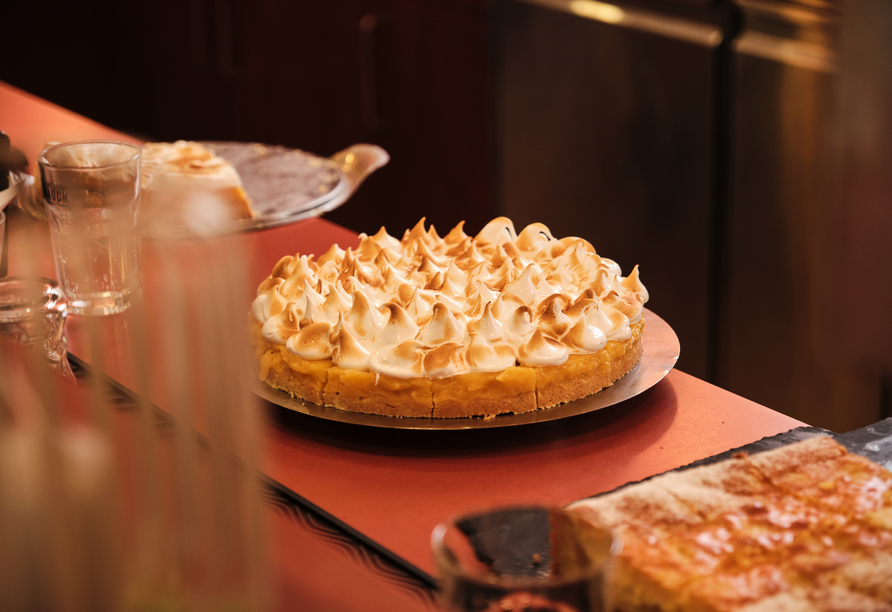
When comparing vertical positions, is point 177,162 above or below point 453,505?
above

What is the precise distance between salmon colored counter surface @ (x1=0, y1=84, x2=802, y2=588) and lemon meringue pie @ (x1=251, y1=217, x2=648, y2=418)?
4cm

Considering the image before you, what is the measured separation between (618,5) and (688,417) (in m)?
2.26

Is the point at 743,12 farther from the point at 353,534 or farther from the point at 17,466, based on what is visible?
the point at 17,466

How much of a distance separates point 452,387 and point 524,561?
336mm

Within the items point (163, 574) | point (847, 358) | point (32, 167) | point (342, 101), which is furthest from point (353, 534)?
point (342, 101)

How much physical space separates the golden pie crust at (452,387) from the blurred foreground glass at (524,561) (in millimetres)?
323

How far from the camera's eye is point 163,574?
533 mm

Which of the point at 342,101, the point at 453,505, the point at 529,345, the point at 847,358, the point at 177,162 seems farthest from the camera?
the point at 342,101

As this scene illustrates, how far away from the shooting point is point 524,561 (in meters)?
0.73

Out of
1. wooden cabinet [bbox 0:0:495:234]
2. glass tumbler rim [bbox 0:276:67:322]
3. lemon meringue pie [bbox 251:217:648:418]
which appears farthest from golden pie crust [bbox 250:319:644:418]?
wooden cabinet [bbox 0:0:495:234]

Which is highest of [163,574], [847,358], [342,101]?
[163,574]

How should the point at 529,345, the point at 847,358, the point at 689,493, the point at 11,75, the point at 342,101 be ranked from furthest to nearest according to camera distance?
the point at 11,75 → the point at 342,101 → the point at 847,358 → the point at 529,345 → the point at 689,493

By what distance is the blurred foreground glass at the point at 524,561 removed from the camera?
56cm

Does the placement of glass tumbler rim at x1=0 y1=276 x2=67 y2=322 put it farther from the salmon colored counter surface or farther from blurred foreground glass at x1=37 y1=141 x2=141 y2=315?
the salmon colored counter surface
